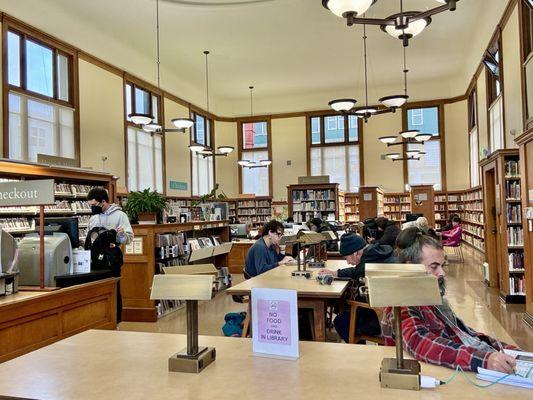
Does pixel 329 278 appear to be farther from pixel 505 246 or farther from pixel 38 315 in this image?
pixel 505 246

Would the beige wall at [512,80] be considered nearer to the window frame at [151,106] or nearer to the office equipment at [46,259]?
the office equipment at [46,259]

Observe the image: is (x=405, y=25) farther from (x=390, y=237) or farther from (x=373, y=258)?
(x=373, y=258)

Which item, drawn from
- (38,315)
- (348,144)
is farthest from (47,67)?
(348,144)

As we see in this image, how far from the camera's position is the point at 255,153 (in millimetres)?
18188

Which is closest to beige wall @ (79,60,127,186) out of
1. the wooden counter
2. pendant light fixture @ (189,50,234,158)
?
pendant light fixture @ (189,50,234,158)

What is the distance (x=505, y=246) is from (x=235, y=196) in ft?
40.3

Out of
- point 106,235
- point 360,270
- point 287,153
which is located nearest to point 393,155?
point 287,153

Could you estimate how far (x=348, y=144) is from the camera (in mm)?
16969

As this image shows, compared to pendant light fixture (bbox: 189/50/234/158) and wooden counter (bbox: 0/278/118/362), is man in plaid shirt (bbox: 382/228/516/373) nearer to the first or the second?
wooden counter (bbox: 0/278/118/362)

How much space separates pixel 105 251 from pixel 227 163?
45.5ft

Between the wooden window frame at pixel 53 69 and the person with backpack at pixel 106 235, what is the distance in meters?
3.32

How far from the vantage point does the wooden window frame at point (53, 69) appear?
314 inches

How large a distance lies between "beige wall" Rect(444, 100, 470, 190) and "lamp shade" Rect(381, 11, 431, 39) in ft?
36.1

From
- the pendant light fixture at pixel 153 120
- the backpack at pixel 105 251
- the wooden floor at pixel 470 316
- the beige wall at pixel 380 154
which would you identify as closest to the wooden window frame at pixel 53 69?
the pendant light fixture at pixel 153 120
